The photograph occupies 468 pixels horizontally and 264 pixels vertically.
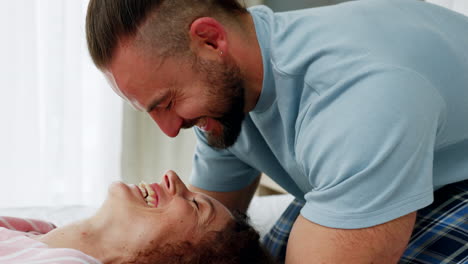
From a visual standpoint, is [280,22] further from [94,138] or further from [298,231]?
[94,138]

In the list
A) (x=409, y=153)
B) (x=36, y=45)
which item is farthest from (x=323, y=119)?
(x=36, y=45)

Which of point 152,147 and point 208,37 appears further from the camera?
point 152,147

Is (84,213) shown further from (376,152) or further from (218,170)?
(376,152)

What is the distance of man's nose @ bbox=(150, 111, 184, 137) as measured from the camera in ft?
4.31

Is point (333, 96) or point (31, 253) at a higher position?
point (333, 96)

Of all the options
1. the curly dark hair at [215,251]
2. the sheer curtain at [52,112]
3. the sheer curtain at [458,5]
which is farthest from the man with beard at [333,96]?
the sheer curtain at [52,112]

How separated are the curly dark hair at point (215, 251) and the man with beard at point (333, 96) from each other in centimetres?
11

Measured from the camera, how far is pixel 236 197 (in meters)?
1.71

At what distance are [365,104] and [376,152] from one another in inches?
3.7

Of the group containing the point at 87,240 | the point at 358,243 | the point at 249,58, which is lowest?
the point at 87,240

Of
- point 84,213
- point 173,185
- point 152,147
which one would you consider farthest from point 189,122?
point 152,147

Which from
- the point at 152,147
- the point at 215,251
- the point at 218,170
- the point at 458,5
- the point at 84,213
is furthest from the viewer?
the point at 152,147

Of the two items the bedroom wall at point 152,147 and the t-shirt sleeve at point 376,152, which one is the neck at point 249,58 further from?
the bedroom wall at point 152,147

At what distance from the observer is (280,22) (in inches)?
51.3
